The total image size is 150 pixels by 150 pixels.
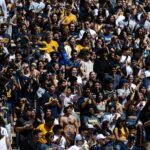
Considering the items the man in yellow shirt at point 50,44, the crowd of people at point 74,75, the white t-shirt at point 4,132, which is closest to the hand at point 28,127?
the crowd of people at point 74,75

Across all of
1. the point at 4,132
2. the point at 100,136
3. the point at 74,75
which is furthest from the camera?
the point at 74,75

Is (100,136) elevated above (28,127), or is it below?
below

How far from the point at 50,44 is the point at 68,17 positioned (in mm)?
2214

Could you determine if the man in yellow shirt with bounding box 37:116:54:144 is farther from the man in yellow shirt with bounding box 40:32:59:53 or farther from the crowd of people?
the man in yellow shirt with bounding box 40:32:59:53

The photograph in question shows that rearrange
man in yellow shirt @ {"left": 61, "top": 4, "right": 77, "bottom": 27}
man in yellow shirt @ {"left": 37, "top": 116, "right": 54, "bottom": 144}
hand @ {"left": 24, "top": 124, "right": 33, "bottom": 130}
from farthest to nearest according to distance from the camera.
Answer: man in yellow shirt @ {"left": 61, "top": 4, "right": 77, "bottom": 27} < man in yellow shirt @ {"left": 37, "top": 116, "right": 54, "bottom": 144} < hand @ {"left": 24, "top": 124, "right": 33, "bottom": 130}

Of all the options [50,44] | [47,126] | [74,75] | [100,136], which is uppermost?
[50,44]

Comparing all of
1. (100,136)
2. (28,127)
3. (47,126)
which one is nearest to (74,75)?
(100,136)

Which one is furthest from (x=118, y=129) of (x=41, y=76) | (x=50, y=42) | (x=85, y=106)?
(x=50, y=42)

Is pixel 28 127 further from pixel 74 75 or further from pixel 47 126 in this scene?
A: pixel 74 75

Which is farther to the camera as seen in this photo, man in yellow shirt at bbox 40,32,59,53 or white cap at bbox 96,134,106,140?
man in yellow shirt at bbox 40,32,59,53

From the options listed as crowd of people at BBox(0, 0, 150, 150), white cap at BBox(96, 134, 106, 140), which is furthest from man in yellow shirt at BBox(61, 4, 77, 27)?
white cap at BBox(96, 134, 106, 140)

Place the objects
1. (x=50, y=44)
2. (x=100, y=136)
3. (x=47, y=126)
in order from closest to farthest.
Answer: (x=47, y=126)
(x=100, y=136)
(x=50, y=44)

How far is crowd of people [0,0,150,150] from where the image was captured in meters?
17.7

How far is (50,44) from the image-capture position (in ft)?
72.1
